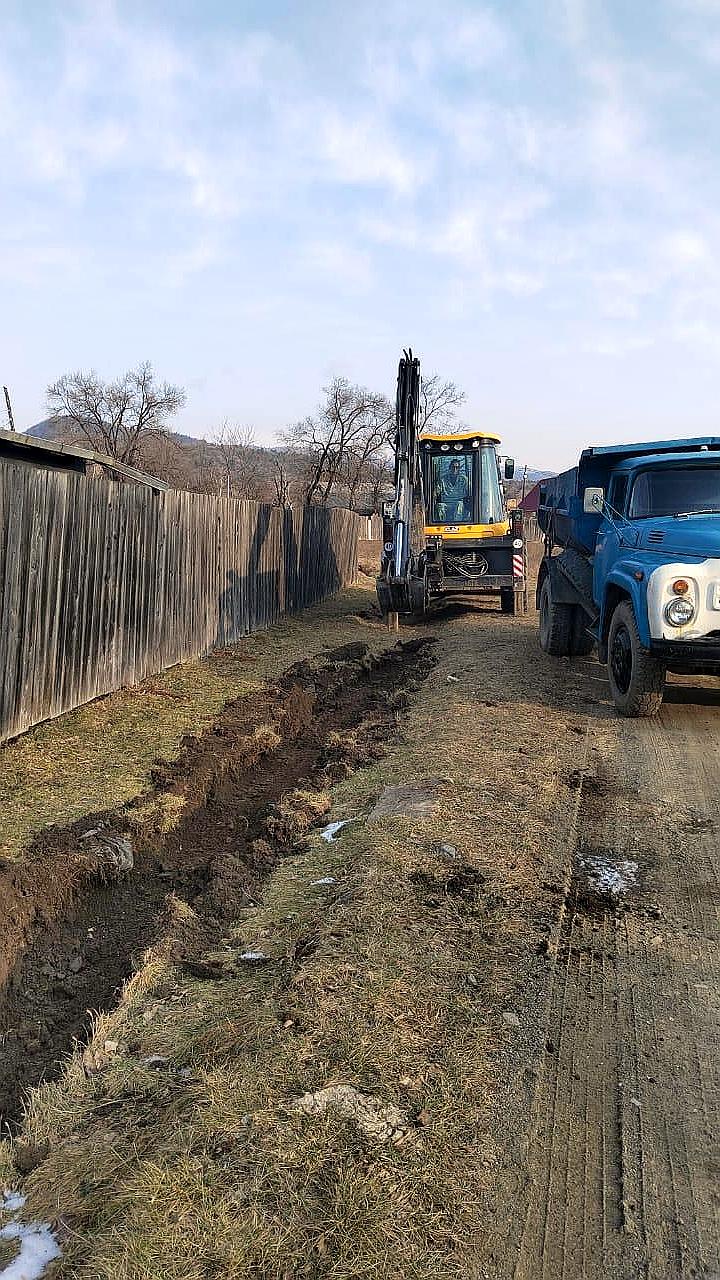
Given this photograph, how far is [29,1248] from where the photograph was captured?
2.22m

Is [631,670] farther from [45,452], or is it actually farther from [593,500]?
[45,452]

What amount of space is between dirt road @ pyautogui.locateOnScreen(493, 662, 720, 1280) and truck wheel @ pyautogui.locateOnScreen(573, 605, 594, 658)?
5.39 m

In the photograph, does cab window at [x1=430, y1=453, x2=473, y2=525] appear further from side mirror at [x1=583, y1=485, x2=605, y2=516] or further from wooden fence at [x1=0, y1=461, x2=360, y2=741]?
side mirror at [x1=583, y1=485, x2=605, y2=516]

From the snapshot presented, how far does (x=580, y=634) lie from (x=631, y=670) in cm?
329

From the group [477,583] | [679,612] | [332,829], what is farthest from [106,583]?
[477,583]

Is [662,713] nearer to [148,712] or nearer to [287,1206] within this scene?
[148,712]

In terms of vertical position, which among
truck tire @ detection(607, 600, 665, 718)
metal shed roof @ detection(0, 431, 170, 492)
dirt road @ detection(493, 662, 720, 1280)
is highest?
metal shed roof @ detection(0, 431, 170, 492)

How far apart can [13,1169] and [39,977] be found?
1.53 meters

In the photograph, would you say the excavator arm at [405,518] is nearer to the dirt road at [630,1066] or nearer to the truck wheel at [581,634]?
the truck wheel at [581,634]

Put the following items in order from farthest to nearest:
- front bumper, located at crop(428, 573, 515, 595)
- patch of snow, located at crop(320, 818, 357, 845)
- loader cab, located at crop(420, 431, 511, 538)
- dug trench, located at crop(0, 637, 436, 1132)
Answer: loader cab, located at crop(420, 431, 511, 538) < front bumper, located at crop(428, 573, 515, 595) < patch of snow, located at crop(320, 818, 357, 845) < dug trench, located at crop(0, 637, 436, 1132)

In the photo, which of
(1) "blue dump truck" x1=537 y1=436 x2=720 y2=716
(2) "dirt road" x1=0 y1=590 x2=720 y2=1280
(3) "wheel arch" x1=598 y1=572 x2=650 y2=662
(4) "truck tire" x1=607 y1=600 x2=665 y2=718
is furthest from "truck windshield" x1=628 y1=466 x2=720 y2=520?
(2) "dirt road" x1=0 y1=590 x2=720 y2=1280

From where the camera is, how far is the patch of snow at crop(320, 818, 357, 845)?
514 cm

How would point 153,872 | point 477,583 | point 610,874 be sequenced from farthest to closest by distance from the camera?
1. point 477,583
2. point 153,872
3. point 610,874

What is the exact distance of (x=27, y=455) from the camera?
35.2 ft
